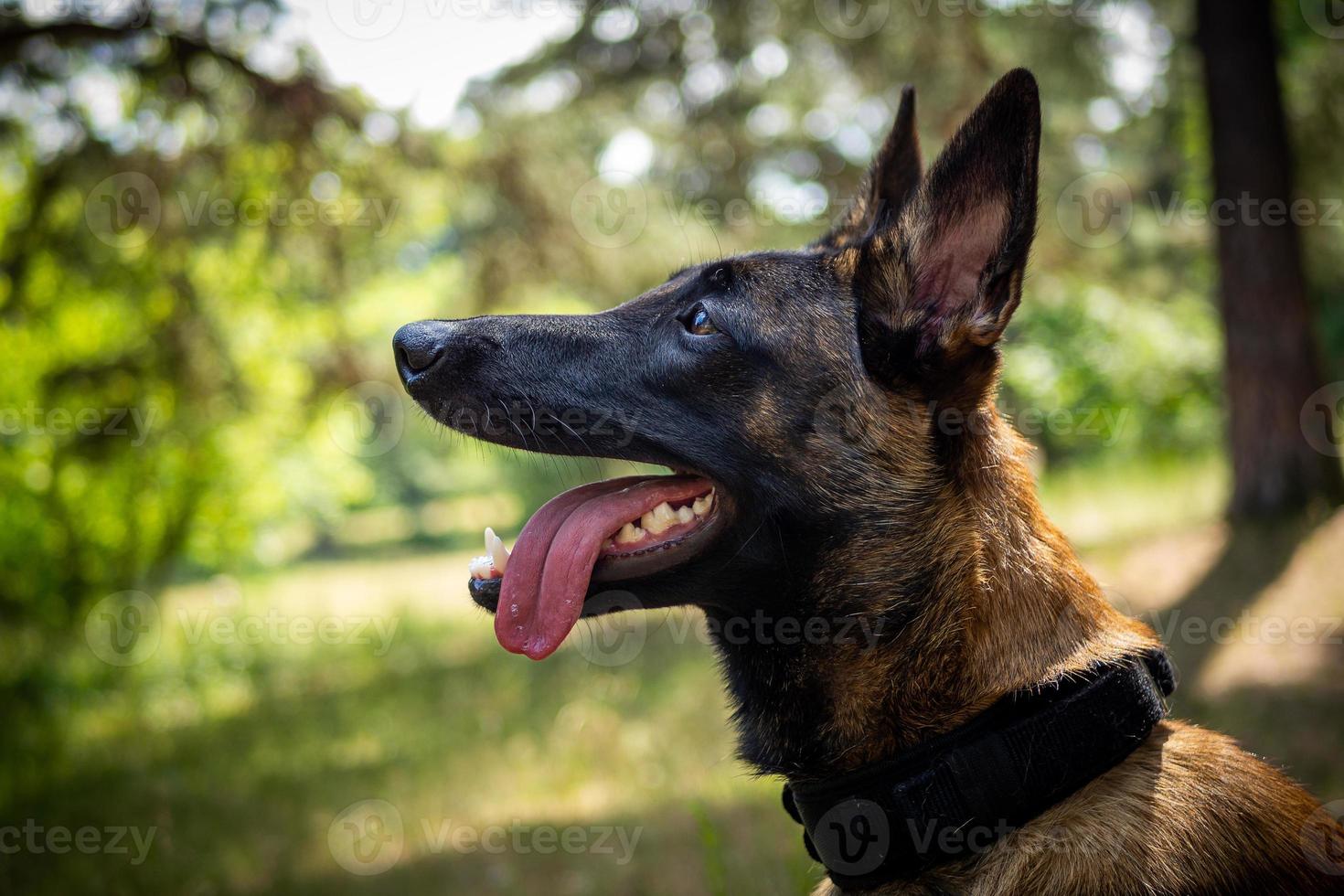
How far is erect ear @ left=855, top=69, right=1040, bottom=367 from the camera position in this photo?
2043 millimetres

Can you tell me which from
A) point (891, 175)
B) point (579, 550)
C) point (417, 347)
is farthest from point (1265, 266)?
point (417, 347)

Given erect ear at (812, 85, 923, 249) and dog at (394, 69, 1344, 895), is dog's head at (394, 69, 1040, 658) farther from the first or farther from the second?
erect ear at (812, 85, 923, 249)

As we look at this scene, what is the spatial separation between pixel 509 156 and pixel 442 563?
1435 centimetres

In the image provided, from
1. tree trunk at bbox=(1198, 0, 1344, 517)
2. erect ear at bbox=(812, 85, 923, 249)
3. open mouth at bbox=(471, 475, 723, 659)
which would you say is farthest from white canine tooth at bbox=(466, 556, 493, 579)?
tree trunk at bbox=(1198, 0, 1344, 517)

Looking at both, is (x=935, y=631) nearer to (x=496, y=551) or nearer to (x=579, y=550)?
(x=579, y=550)

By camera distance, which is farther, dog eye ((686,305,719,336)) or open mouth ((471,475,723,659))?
dog eye ((686,305,719,336))

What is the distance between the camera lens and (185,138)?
270 inches

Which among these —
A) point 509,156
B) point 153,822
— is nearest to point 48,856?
point 153,822

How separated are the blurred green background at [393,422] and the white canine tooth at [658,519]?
1.69 feet

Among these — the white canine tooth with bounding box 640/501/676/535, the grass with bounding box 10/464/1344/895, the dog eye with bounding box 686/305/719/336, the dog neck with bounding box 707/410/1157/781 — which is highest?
the dog eye with bounding box 686/305/719/336

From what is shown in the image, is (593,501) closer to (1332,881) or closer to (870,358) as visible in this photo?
(870,358)

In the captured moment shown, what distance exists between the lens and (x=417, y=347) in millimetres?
2477

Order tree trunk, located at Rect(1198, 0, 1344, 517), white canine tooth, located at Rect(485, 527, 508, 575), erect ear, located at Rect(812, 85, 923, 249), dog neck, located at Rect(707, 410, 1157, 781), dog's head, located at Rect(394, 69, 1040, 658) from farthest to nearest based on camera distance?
1. tree trunk, located at Rect(1198, 0, 1344, 517)
2. erect ear, located at Rect(812, 85, 923, 249)
3. white canine tooth, located at Rect(485, 527, 508, 575)
4. dog's head, located at Rect(394, 69, 1040, 658)
5. dog neck, located at Rect(707, 410, 1157, 781)

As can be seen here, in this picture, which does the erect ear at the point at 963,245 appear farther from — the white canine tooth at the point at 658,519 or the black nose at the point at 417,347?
the black nose at the point at 417,347
